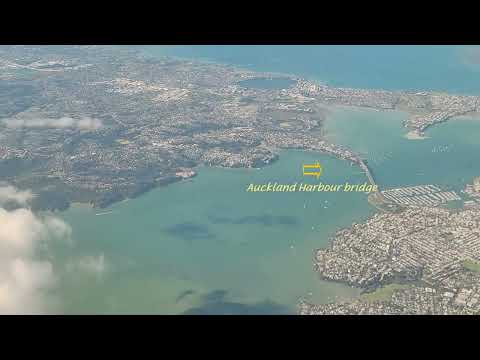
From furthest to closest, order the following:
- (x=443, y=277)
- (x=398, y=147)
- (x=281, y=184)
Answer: (x=398, y=147) < (x=281, y=184) < (x=443, y=277)

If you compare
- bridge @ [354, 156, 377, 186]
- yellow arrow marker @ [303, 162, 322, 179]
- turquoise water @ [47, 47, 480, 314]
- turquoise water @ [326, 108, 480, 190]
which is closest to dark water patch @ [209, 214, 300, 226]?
turquoise water @ [47, 47, 480, 314]

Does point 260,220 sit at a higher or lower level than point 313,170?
lower

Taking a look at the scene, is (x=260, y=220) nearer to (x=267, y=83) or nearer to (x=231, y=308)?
(x=231, y=308)

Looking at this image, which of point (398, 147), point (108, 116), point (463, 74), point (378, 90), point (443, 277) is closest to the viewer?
point (443, 277)

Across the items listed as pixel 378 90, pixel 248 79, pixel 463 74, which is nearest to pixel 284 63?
pixel 248 79

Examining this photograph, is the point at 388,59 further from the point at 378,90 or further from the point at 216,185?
the point at 216,185

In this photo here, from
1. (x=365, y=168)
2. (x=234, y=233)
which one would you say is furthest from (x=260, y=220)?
(x=365, y=168)

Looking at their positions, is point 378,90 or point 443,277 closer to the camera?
point 443,277
